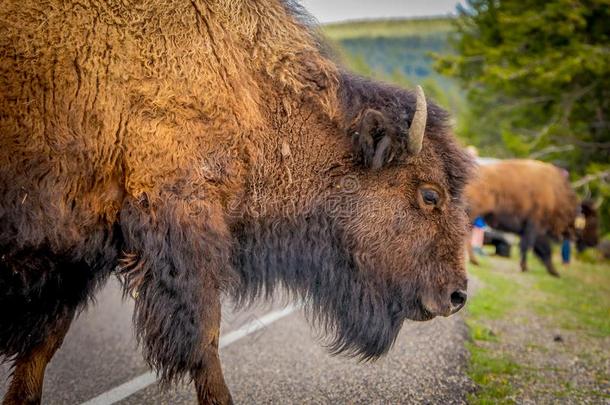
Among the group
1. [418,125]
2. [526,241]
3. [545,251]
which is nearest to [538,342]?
[418,125]

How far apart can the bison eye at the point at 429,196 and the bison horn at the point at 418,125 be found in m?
0.27

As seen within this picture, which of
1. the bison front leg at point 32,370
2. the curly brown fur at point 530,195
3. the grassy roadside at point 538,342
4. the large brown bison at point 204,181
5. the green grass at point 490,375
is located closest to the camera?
the large brown bison at point 204,181

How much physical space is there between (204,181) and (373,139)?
1027mm

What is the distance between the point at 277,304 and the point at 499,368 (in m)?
2.84

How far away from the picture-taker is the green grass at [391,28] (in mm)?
179750

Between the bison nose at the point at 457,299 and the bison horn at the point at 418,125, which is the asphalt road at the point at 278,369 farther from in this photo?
the bison horn at the point at 418,125

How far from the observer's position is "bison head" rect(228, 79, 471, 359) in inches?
123

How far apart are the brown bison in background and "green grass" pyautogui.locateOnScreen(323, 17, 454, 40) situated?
168088 mm

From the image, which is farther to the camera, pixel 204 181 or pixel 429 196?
pixel 429 196

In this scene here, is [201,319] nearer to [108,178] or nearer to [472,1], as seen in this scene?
[108,178]

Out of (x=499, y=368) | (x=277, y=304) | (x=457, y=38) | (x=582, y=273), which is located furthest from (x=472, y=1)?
(x=499, y=368)

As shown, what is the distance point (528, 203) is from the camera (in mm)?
13219

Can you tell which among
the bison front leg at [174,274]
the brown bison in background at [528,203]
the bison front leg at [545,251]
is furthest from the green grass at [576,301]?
the bison front leg at [174,274]

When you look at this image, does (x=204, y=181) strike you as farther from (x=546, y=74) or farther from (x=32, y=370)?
(x=546, y=74)
